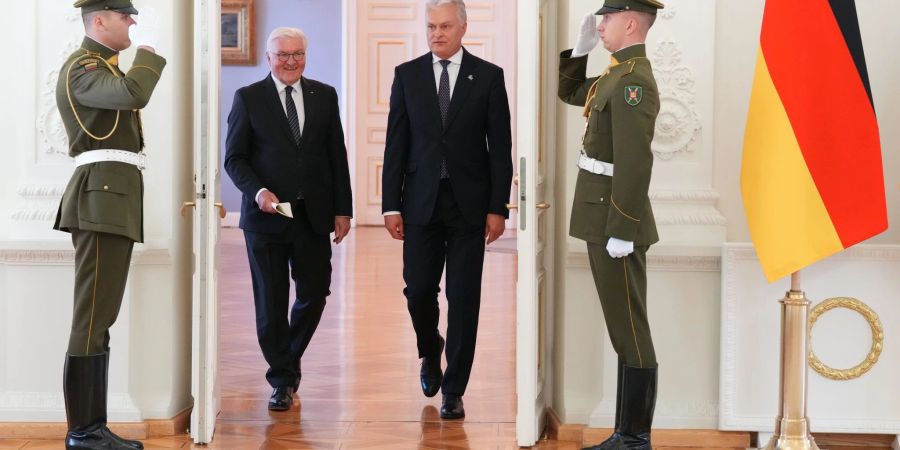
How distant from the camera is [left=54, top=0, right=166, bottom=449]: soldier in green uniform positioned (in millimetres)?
4059

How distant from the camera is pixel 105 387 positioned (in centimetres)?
420

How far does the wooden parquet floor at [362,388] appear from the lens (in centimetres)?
458

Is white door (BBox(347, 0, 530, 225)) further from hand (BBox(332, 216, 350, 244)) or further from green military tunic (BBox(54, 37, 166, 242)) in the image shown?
green military tunic (BBox(54, 37, 166, 242))

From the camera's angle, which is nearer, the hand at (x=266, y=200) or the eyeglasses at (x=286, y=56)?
the hand at (x=266, y=200)

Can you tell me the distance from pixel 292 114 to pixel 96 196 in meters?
1.29

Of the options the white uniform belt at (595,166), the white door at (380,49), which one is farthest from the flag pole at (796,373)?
the white door at (380,49)

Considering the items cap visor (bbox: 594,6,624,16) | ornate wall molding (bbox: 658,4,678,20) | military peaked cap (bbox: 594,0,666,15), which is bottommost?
cap visor (bbox: 594,6,624,16)

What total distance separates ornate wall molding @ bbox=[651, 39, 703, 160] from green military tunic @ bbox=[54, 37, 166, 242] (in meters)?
1.78

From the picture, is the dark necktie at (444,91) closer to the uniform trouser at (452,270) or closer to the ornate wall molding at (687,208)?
the uniform trouser at (452,270)

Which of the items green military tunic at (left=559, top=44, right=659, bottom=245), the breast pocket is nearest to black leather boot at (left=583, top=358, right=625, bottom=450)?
green military tunic at (left=559, top=44, right=659, bottom=245)

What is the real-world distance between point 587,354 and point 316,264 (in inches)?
50.0

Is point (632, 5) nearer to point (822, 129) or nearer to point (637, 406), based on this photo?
point (822, 129)

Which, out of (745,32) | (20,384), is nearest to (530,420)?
(745,32)

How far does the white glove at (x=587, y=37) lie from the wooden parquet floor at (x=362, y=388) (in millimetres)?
1457
